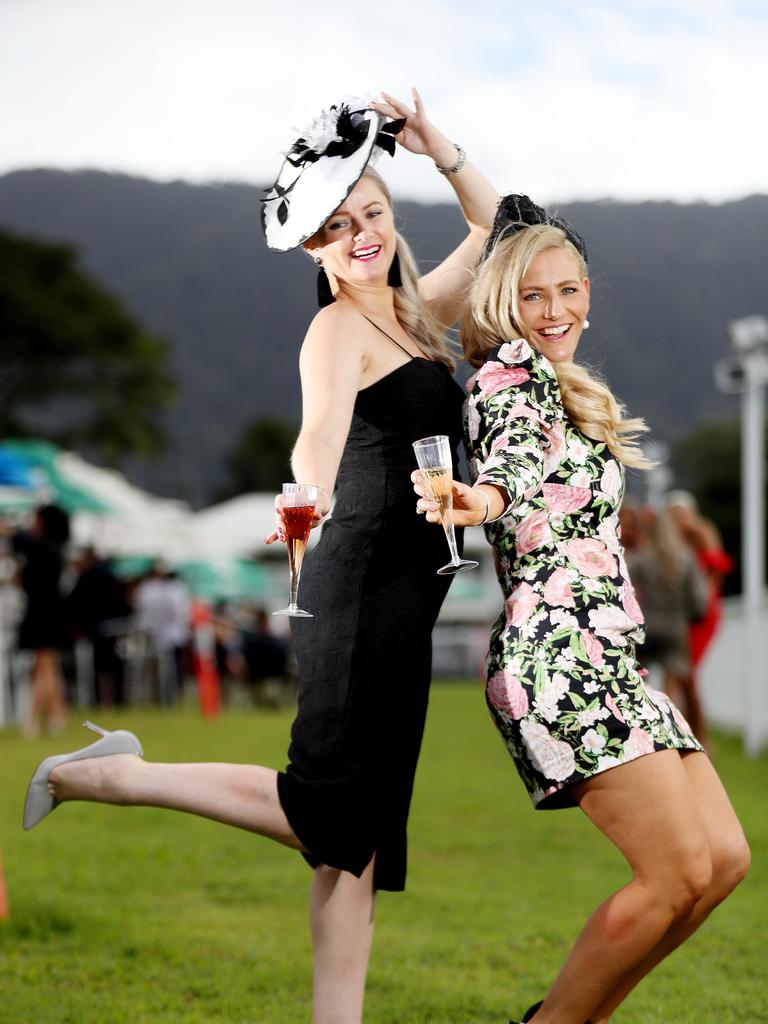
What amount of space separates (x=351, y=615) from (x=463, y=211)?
1184mm

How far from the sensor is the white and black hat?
3.26 m

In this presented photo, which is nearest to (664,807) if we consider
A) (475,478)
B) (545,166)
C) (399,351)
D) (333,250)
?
(475,478)

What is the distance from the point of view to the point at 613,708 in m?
2.91

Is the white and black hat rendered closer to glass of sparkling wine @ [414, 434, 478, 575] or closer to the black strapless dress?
the black strapless dress

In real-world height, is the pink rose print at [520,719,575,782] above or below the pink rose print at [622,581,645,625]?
below

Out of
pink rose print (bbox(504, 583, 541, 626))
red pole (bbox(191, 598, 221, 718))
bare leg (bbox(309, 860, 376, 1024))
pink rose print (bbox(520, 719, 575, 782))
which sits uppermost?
pink rose print (bbox(504, 583, 541, 626))

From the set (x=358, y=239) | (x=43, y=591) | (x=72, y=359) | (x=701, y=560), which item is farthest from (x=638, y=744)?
(x=72, y=359)

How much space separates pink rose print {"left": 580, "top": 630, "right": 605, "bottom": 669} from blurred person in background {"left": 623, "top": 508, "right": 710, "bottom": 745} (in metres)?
7.48

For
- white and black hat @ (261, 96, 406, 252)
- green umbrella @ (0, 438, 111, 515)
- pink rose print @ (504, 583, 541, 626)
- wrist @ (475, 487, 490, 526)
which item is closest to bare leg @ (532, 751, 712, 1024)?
pink rose print @ (504, 583, 541, 626)

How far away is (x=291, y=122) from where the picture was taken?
11.1 feet

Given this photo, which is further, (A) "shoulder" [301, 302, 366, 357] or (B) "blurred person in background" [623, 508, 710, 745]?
(B) "blurred person in background" [623, 508, 710, 745]

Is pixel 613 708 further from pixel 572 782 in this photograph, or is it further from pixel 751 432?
pixel 751 432

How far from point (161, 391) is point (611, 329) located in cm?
5469

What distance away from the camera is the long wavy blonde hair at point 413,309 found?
11.0ft
